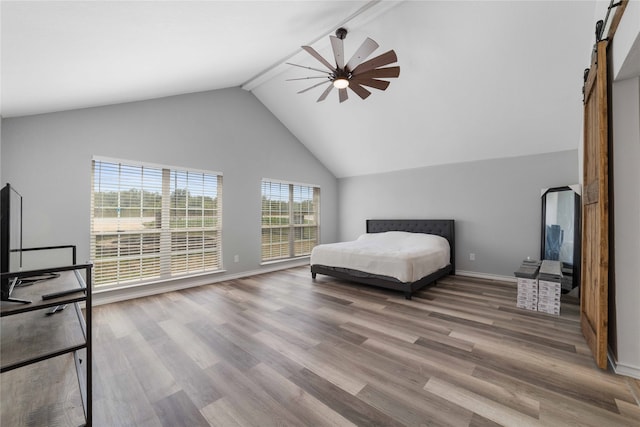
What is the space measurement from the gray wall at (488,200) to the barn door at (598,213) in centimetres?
223

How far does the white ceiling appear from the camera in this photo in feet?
5.98

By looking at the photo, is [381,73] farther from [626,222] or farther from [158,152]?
[158,152]

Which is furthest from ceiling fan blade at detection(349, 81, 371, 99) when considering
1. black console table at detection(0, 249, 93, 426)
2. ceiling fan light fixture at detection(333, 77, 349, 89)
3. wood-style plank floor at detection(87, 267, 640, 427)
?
black console table at detection(0, 249, 93, 426)

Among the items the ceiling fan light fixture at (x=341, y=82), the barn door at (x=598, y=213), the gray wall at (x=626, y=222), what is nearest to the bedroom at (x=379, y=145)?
the gray wall at (x=626, y=222)

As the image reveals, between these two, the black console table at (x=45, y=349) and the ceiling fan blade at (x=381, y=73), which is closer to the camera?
the black console table at (x=45, y=349)

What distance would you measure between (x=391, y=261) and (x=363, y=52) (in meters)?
2.61

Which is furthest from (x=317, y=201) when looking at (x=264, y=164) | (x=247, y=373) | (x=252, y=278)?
(x=247, y=373)

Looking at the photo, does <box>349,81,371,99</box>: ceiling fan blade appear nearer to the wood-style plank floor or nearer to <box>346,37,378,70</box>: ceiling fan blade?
<box>346,37,378,70</box>: ceiling fan blade

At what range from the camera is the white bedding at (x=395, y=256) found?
140 inches

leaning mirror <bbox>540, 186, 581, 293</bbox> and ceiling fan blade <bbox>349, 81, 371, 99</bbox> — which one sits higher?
ceiling fan blade <bbox>349, 81, 371, 99</bbox>

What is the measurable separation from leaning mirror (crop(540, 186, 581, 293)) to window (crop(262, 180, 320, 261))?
4474mm

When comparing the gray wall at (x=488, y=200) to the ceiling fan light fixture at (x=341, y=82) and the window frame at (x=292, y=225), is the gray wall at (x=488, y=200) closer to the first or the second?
the window frame at (x=292, y=225)

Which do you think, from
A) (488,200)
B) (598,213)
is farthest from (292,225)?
(598,213)

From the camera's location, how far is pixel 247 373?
1.89 metres
